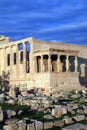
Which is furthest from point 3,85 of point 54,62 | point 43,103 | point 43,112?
point 43,112

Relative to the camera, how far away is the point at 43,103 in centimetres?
2289

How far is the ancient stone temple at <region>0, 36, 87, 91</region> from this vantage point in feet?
126

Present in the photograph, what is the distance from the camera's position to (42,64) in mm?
38969

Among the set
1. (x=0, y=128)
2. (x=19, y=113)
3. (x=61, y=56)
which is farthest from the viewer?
(x=61, y=56)

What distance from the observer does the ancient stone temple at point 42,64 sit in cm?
3831

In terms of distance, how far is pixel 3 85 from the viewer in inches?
1769

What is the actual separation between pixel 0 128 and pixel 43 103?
356 inches

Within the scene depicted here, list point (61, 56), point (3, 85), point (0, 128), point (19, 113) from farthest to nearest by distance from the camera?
point (3, 85) → point (61, 56) → point (19, 113) → point (0, 128)

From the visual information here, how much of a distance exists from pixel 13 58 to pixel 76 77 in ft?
33.2

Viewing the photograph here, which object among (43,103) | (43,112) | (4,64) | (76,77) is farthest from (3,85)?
(43,112)

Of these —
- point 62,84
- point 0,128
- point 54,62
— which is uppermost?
point 54,62

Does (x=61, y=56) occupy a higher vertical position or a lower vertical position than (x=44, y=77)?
higher

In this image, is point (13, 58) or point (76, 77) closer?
point (76, 77)

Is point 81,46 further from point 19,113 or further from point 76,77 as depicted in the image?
point 19,113
